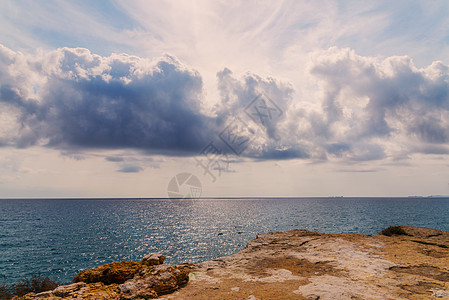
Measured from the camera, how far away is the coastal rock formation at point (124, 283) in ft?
37.9

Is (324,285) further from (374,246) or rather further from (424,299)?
(374,246)

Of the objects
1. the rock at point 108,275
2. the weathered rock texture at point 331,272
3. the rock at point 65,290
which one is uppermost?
the rock at point 65,290

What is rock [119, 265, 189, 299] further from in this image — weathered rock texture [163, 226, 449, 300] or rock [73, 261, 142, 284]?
rock [73, 261, 142, 284]

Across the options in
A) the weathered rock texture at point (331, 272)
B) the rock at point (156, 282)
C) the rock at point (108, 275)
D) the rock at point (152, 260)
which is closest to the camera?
the weathered rock texture at point (331, 272)

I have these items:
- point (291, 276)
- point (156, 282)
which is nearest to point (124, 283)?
point (156, 282)

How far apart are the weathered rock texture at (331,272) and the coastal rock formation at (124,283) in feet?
3.22

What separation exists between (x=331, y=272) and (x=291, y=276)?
2626mm

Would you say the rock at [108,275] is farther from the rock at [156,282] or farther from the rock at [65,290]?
the rock at [65,290]

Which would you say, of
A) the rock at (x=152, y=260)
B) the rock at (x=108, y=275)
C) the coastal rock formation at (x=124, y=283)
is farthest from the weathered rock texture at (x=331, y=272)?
the rock at (x=108, y=275)

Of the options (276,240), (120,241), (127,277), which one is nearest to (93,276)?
(127,277)

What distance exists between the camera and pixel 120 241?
2422 inches

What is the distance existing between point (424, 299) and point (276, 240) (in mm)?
17310

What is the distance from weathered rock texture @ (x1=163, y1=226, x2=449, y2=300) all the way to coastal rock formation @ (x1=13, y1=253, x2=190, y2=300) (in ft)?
3.22

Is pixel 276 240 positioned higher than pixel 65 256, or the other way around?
pixel 276 240
